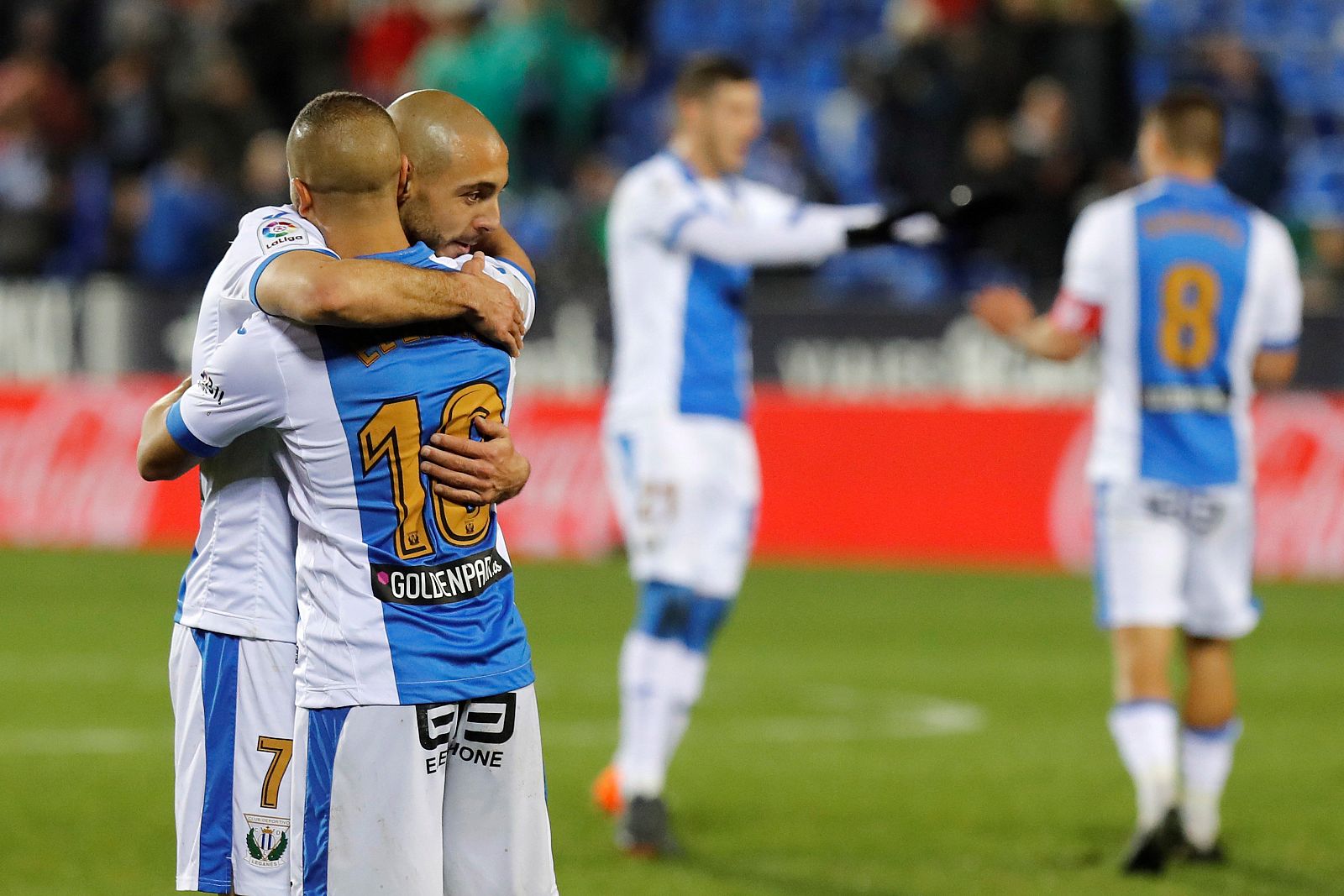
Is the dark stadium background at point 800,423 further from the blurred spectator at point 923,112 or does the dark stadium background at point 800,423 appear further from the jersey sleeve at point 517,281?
the jersey sleeve at point 517,281

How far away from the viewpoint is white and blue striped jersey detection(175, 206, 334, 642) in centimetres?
367

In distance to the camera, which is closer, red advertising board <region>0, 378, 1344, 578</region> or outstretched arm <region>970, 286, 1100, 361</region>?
outstretched arm <region>970, 286, 1100, 361</region>

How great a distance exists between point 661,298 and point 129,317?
935 cm

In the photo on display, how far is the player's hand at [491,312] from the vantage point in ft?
11.3

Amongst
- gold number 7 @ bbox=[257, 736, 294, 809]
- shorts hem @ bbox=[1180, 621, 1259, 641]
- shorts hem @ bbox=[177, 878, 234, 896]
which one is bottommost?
shorts hem @ bbox=[1180, 621, 1259, 641]

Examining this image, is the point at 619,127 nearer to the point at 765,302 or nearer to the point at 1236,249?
the point at 765,302

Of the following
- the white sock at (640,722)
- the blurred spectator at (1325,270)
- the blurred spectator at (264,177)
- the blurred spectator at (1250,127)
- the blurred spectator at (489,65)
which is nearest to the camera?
the white sock at (640,722)

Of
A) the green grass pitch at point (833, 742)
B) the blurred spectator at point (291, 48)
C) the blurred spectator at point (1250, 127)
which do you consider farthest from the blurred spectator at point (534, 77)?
the blurred spectator at point (1250, 127)

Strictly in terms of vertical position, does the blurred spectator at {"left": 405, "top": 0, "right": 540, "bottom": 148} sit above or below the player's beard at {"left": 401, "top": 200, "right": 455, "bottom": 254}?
above

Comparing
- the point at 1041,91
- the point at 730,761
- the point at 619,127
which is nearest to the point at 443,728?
the point at 730,761

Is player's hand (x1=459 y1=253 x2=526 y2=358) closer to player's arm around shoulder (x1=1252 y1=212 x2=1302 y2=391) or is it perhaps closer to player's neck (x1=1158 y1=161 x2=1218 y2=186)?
player's neck (x1=1158 y1=161 x2=1218 y2=186)

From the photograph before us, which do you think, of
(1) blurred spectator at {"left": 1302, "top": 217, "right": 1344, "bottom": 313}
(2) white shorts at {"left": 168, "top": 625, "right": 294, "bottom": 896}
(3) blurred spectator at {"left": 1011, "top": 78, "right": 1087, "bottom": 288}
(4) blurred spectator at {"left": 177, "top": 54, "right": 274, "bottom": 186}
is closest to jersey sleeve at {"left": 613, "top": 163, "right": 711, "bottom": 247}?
(2) white shorts at {"left": 168, "top": 625, "right": 294, "bottom": 896}

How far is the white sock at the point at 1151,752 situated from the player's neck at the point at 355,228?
11.6 feet

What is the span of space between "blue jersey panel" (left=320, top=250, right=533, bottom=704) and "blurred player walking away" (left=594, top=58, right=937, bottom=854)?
314 centimetres
